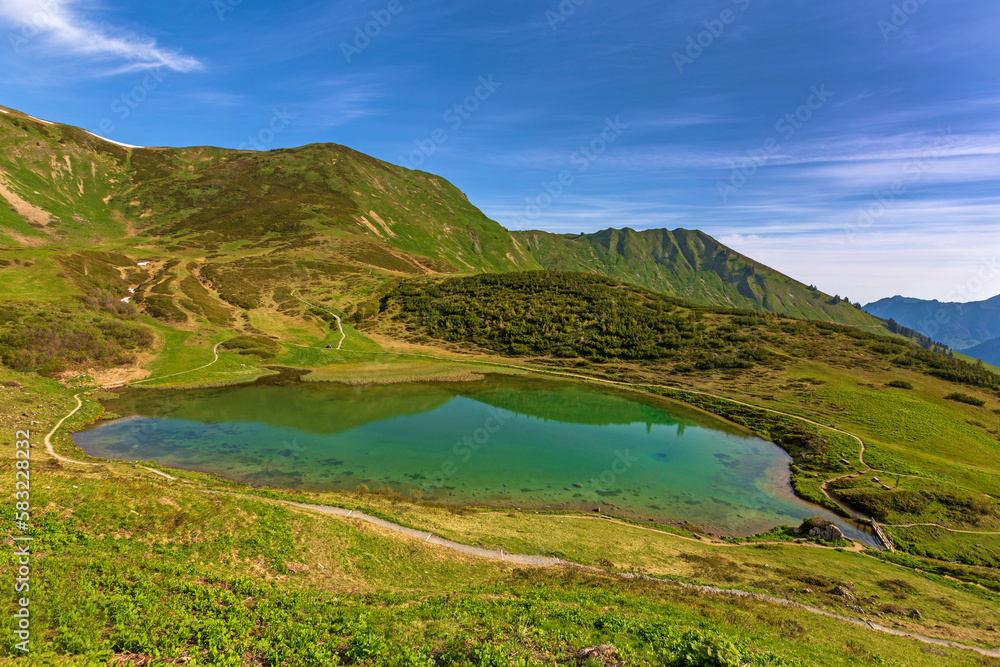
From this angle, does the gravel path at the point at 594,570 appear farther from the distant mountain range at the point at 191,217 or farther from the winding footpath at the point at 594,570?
the distant mountain range at the point at 191,217

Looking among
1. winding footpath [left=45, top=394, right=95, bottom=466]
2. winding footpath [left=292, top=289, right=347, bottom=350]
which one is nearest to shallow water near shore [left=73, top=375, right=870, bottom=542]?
winding footpath [left=45, top=394, right=95, bottom=466]

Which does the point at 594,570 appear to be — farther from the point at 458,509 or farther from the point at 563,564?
the point at 458,509

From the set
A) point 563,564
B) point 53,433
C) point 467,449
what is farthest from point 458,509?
point 53,433

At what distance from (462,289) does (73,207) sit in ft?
504

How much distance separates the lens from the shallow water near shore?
109 ft

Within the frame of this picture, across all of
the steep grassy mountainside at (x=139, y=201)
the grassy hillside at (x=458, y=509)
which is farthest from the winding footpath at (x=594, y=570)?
the steep grassy mountainside at (x=139, y=201)

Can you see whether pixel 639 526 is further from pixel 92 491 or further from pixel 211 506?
pixel 92 491

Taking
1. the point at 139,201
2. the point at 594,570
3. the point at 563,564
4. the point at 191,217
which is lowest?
the point at 563,564

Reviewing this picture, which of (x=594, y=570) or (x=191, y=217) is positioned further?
(x=191, y=217)

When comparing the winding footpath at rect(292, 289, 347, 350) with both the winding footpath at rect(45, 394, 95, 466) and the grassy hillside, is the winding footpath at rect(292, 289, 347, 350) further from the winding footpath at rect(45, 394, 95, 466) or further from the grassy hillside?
the winding footpath at rect(45, 394, 95, 466)

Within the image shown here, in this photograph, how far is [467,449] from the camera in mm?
41281

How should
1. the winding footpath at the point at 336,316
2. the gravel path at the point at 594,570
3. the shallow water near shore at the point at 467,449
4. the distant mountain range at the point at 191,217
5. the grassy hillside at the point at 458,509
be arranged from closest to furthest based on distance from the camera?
the grassy hillside at the point at 458,509 < the gravel path at the point at 594,570 < the shallow water near shore at the point at 467,449 < the winding footpath at the point at 336,316 < the distant mountain range at the point at 191,217

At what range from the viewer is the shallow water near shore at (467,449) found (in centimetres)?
3325

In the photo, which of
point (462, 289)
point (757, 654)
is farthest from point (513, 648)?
point (462, 289)
